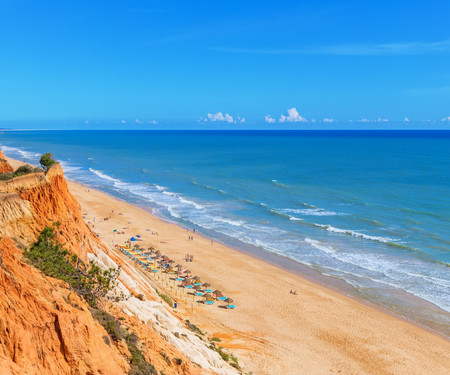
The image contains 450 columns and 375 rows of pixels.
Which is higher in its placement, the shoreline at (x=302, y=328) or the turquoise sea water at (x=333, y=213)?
the turquoise sea water at (x=333, y=213)

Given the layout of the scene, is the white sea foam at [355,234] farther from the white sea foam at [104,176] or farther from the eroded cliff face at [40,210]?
the white sea foam at [104,176]

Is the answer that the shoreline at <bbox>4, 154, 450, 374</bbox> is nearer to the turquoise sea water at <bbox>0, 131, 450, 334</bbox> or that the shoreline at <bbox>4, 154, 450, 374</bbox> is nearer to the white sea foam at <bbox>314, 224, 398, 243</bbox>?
the turquoise sea water at <bbox>0, 131, 450, 334</bbox>

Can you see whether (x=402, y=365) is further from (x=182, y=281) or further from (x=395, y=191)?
(x=395, y=191)

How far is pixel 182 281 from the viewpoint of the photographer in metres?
35.4

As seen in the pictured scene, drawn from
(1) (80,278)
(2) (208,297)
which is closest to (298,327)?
(2) (208,297)

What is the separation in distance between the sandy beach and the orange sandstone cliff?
6.13 m

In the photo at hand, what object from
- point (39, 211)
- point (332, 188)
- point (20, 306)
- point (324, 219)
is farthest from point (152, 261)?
point (332, 188)

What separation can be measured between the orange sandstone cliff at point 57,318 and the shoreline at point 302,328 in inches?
247

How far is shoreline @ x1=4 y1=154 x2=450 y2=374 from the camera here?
24.6 m

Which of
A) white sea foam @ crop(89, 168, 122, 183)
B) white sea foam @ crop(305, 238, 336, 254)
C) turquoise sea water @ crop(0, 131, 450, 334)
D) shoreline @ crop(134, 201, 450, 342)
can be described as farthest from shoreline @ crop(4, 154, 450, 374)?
white sea foam @ crop(89, 168, 122, 183)

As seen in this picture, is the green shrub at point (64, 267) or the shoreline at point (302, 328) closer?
the green shrub at point (64, 267)

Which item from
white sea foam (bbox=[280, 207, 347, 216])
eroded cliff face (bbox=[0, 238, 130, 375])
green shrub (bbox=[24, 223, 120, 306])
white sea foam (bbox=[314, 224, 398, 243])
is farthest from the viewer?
white sea foam (bbox=[280, 207, 347, 216])

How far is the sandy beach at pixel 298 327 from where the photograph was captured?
24.6 m

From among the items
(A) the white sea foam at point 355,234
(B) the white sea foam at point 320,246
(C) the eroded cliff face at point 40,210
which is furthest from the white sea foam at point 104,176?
(C) the eroded cliff face at point 40,210
